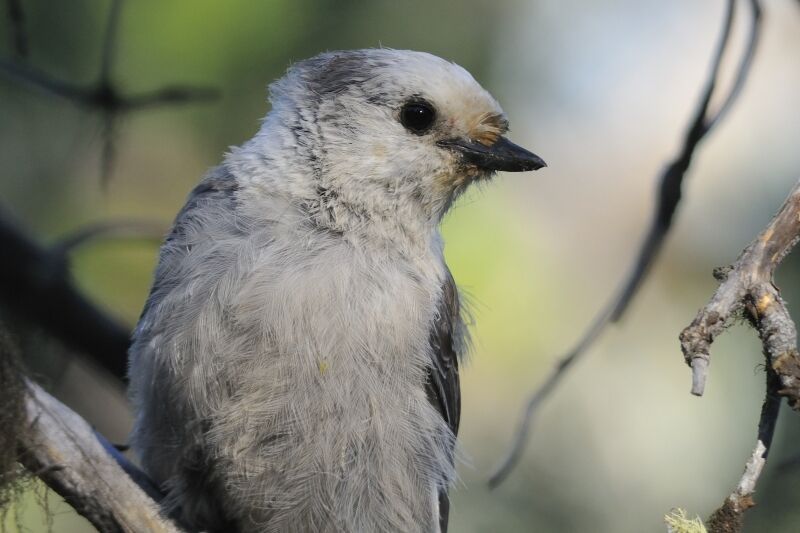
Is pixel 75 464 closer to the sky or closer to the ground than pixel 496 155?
closer to the ground

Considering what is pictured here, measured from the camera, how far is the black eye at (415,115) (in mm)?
2992

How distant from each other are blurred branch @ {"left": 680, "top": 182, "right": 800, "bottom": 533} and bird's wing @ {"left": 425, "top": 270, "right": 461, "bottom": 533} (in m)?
1.05

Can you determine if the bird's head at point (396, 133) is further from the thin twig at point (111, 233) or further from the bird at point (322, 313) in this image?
the thin twig at point (111, 233)

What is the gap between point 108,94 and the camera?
3.93 m

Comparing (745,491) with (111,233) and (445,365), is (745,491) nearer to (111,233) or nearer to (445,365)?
(445,365)

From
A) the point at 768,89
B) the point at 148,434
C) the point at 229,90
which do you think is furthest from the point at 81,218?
the point at 768,89

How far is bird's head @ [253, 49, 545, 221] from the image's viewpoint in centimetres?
293

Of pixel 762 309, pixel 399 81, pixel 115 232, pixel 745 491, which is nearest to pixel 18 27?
pixel 115 232

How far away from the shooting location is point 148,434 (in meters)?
2.85

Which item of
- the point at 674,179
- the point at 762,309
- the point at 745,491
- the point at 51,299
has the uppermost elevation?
the point at 762,309

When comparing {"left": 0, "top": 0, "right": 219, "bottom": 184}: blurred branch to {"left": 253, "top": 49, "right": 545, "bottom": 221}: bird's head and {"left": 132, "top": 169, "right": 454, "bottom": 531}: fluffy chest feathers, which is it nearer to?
{"left": 253, "top": 49, "right": 545, "bottom": 221}: bird's head

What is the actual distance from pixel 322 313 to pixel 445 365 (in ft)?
1.76

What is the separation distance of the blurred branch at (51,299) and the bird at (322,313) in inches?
35.7

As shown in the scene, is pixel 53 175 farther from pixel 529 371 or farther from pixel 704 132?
pixel 704 132
